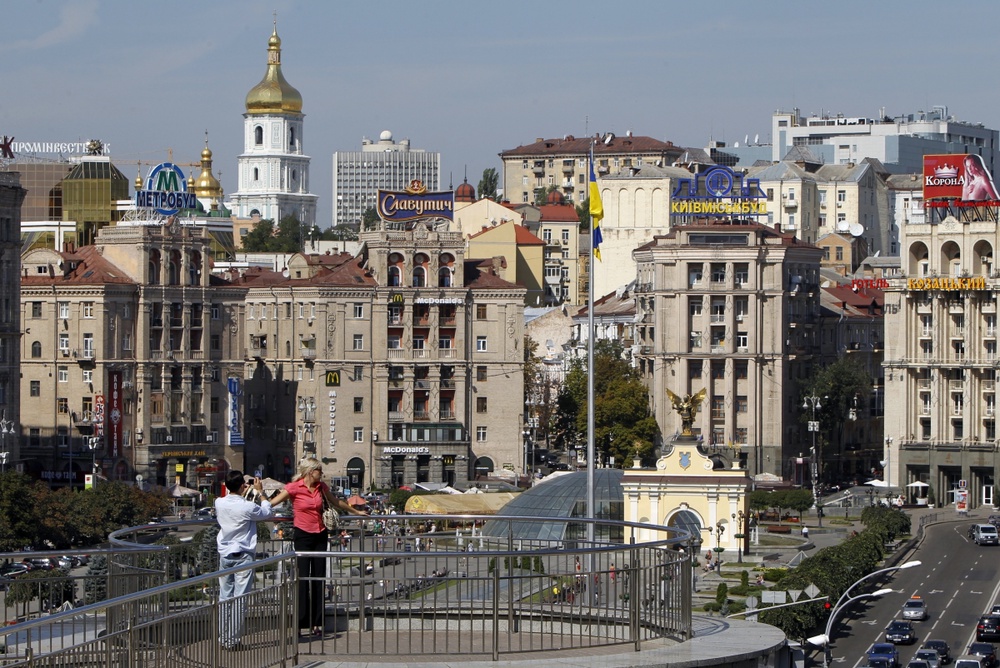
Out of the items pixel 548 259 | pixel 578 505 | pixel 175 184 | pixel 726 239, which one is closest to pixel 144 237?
pixel 175 184

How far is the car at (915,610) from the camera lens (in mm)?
73125

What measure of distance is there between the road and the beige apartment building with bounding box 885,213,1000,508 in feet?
59.8

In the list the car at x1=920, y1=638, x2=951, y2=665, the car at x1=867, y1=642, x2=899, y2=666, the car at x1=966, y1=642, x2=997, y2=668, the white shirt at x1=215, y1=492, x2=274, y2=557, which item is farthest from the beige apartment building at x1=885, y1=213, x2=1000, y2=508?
the white shirt at x1=215, y1=492, x2=274, y2=557

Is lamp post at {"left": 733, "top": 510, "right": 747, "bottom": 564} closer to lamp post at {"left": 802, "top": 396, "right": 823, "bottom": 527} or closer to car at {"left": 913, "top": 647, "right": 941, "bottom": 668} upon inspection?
car at {"left": 913, "top": 647, "right": 941, "bottom": 668}

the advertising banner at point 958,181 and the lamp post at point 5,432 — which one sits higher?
the advertising banner at point 958,181

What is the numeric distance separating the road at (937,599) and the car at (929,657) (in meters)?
1.34

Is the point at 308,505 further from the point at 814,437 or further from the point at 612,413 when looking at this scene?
the point at 814,437

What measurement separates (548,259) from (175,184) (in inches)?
2884

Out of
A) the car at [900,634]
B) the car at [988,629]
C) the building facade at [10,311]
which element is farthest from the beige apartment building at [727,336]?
the car at [900,634]

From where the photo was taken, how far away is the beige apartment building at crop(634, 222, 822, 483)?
127188mm

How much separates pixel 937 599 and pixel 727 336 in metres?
49.3

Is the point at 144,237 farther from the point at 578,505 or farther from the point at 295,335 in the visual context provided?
the point at 578,505

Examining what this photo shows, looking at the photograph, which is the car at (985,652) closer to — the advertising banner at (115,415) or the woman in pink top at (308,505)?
the woman in pink top at (308,505)

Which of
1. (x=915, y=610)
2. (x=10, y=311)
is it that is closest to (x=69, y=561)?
(x=915, y=610)
